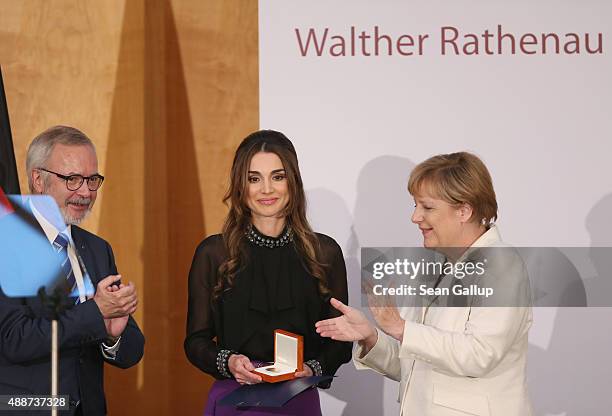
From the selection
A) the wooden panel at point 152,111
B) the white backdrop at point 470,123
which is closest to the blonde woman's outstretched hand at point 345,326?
the white backdrop at point 470,123

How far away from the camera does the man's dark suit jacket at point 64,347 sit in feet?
7.54

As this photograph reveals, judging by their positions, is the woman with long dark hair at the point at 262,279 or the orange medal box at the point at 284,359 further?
the woman with long dark hair at the point at 262,279

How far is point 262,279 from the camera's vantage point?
2719 mm

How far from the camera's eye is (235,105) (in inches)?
147

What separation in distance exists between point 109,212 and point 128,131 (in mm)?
436

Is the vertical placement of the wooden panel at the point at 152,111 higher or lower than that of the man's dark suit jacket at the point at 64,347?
higher

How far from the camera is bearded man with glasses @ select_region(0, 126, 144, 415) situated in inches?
90.7

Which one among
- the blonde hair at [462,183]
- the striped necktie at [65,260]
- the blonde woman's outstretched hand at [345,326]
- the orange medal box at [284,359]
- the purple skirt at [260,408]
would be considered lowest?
the purple skirt at [260,408]

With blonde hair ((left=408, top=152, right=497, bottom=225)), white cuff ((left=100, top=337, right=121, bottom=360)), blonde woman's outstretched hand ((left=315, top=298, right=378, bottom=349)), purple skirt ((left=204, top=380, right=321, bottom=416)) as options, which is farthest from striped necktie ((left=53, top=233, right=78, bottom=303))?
blonde hair ((left=408, top=152, right=497, bottom=225))

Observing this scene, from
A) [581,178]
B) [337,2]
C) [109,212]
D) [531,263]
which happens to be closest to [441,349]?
[531,263]

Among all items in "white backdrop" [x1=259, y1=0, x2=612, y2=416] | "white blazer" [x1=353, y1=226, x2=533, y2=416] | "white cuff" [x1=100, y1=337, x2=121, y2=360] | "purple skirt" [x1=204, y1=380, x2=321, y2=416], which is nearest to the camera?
"white blazer" [x1=353, y1=226, x2=533, y2=416]

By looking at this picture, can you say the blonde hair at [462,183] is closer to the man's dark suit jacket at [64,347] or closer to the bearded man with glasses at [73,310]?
the bearded man with glasses at [73,310]

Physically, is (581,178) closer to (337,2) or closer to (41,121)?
(337,2)

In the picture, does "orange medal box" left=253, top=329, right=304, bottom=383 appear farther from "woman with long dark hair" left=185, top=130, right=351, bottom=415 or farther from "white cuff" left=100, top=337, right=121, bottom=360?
"white cuff" left=100, top=337, right=121, bottom=360
